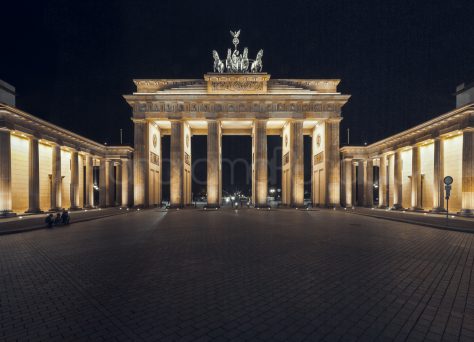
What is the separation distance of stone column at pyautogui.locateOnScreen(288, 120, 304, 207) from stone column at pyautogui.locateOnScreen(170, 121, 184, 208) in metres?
16.8

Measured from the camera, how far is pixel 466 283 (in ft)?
19.8

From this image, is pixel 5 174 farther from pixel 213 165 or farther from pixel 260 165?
pixel 260 165

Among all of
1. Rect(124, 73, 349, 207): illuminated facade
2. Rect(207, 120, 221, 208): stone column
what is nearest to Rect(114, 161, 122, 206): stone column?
Rect(124, 73, 349, 207): illuminated facade

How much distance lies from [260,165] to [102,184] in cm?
2756

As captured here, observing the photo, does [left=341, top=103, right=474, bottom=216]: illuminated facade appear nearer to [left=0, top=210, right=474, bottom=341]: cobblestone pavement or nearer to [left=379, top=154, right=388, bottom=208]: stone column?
[left=379, top=154, right=388, bottom=208]: stone column

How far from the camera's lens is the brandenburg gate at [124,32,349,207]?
34.7 metres

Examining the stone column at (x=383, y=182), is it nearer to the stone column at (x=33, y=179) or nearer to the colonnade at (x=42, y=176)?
the colonnade at (x=42, y=176)

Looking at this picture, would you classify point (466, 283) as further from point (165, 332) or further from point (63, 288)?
point (63, 288)

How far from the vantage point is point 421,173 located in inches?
1266

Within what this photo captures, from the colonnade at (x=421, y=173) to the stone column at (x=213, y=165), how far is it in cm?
2124

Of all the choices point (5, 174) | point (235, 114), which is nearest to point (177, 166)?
point (235, 114)

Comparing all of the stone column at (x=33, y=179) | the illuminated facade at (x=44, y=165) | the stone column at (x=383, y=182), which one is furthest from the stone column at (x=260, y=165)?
the stone column at (x=33, y=179)

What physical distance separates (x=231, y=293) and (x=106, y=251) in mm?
6326

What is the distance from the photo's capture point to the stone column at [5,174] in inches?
866
